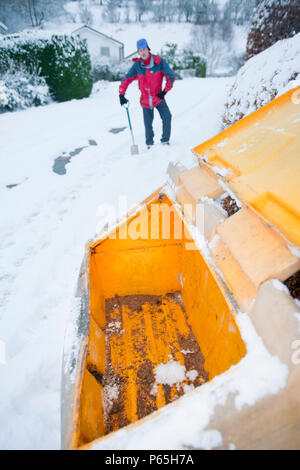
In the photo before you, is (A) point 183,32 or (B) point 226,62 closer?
(B) point 226,62

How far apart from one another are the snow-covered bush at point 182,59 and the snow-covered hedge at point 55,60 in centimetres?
1070

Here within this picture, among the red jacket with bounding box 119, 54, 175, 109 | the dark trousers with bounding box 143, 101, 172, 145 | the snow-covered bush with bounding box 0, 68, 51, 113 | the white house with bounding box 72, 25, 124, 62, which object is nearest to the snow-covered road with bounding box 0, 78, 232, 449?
the dark trousers with bounding box 143, 101, 172, 145

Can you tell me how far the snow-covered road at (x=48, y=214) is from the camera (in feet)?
5.30

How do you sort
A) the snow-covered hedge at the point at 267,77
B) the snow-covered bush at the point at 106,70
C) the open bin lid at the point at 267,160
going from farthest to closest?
the snow-covered bush at the point at 106,70, the snow-covered hedge at the point at 267,77, the open bin lid at the point at 267,160

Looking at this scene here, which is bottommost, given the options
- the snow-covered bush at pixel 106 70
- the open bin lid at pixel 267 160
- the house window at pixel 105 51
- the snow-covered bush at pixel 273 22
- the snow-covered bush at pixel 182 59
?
the open bin lid at pixel 267 160

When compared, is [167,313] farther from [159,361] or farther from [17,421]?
A: [17,421]

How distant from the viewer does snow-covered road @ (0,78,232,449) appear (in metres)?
1.62

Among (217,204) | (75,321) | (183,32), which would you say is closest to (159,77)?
(217,204)

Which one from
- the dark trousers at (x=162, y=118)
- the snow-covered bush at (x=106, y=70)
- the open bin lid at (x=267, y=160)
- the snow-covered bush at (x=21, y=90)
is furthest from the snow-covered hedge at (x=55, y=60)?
the open bin lid at (x=267, y=160)

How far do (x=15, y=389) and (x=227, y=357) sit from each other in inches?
56.4

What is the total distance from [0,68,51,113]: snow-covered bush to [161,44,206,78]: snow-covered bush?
12885 mm

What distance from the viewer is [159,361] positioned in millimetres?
1792

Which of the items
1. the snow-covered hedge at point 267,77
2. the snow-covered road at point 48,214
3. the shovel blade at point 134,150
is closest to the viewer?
the snow-covered road at point 48,214

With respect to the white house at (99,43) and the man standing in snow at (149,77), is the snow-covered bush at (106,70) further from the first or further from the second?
the white house at (99,43)
